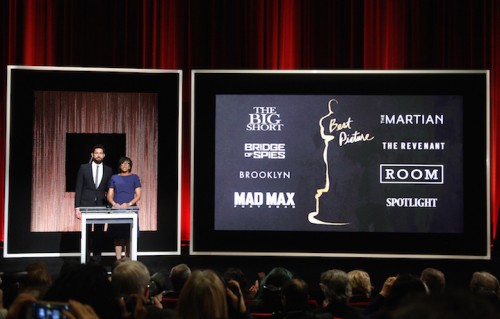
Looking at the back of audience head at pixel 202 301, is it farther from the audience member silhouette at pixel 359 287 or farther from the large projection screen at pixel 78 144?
the large projection screen at pixel 78 144

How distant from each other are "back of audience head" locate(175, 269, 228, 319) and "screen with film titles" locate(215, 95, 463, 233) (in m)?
4.99

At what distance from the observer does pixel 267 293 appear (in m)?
3.69

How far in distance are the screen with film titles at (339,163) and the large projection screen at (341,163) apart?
1 cm

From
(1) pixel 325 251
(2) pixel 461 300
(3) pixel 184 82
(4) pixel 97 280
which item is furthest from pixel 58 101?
(2) pixel 461 300

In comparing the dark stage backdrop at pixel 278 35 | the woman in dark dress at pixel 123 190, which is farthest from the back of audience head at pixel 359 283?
the dark stage backdrop at pixel 278 35

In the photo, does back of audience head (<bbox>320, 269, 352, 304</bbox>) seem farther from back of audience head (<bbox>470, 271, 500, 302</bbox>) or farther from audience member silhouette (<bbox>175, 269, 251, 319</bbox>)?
audience member silhouette (<bbox>175, 269, 251, 319</bbox>)

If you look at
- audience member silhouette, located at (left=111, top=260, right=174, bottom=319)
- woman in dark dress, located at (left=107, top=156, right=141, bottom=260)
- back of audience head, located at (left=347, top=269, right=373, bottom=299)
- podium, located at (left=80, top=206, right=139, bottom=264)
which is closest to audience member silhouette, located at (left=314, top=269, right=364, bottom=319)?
back of audience head, located at (left=347, top=269, right=373, bottom=299)

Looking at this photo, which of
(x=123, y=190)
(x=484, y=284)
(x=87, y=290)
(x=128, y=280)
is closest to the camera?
(x=87, y=290)

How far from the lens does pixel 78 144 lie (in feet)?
24.6

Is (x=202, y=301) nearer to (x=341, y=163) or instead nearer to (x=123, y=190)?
(x=123, y=190)

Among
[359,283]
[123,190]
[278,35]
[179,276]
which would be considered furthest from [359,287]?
[278,35]

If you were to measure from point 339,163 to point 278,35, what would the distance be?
2182 mm

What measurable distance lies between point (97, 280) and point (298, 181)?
16.2ft

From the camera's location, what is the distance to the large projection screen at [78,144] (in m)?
7.23
